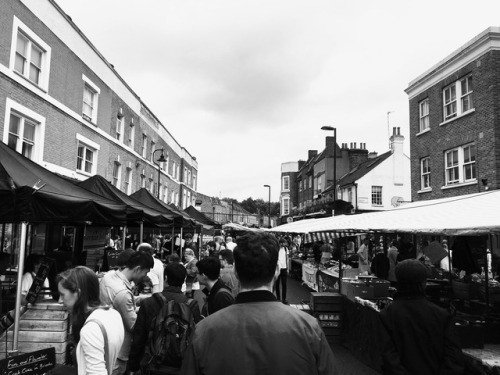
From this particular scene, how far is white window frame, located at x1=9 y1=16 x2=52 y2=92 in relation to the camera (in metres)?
12.0

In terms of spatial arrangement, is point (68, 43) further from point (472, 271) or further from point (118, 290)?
point (472, 271)

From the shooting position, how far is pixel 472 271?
350 inches

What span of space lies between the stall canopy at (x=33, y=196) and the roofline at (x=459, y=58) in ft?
56.6

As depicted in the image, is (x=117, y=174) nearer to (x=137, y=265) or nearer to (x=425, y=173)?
(x=425, y=173)

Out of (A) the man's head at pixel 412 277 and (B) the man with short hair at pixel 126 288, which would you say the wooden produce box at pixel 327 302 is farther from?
(A) the man's head at pixel 412 277

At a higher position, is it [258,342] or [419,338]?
[258,342]

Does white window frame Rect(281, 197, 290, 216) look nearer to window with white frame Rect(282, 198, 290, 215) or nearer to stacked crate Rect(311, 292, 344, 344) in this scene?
window with white frame Rect(282, 198, 290, 215)

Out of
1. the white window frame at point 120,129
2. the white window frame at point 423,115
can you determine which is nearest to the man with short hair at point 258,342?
the white window frame at point 120,129

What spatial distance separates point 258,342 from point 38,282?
5.24 meters

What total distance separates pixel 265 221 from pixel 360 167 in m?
49.2

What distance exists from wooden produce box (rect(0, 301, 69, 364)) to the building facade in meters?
8.11

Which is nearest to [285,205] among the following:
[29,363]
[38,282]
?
[38,282]

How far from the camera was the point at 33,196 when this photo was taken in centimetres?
474

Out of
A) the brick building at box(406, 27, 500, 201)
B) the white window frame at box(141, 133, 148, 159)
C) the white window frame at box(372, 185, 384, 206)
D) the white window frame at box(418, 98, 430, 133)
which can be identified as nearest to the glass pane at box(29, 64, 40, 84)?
the white window frame at box(141, 133, 148, 159)
